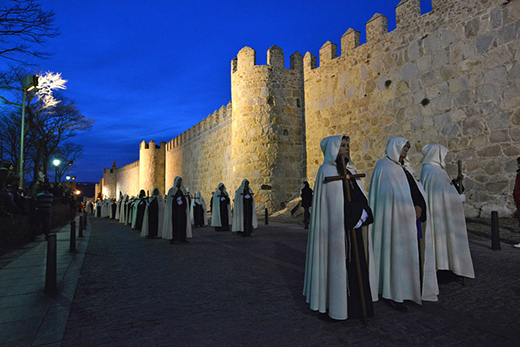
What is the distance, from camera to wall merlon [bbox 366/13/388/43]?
42.0 ft

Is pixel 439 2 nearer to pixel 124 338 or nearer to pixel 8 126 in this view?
pixel 124 338

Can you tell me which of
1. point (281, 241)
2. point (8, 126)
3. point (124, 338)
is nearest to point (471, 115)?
point (281, 241)

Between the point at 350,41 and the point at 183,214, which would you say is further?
the point at 350,41


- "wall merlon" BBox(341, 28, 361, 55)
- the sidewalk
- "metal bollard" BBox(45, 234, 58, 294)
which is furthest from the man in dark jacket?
"wall merlon" BBox(341, 28, 361, 55)

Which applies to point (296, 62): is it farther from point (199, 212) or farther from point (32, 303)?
point (32, 303)

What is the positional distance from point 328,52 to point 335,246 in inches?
539

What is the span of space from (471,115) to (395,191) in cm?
790

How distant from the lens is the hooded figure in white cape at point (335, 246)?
305 centimetres

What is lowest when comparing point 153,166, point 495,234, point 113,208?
point 495,234

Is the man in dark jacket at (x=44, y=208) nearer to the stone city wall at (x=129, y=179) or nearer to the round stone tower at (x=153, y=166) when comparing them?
the round stone tower at (x=153, y=166)

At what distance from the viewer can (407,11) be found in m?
11.8

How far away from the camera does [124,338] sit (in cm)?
284

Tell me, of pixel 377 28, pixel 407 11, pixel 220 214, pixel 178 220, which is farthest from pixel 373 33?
pixel 178 220

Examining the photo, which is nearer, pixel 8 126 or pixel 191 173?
pixel 8 126
